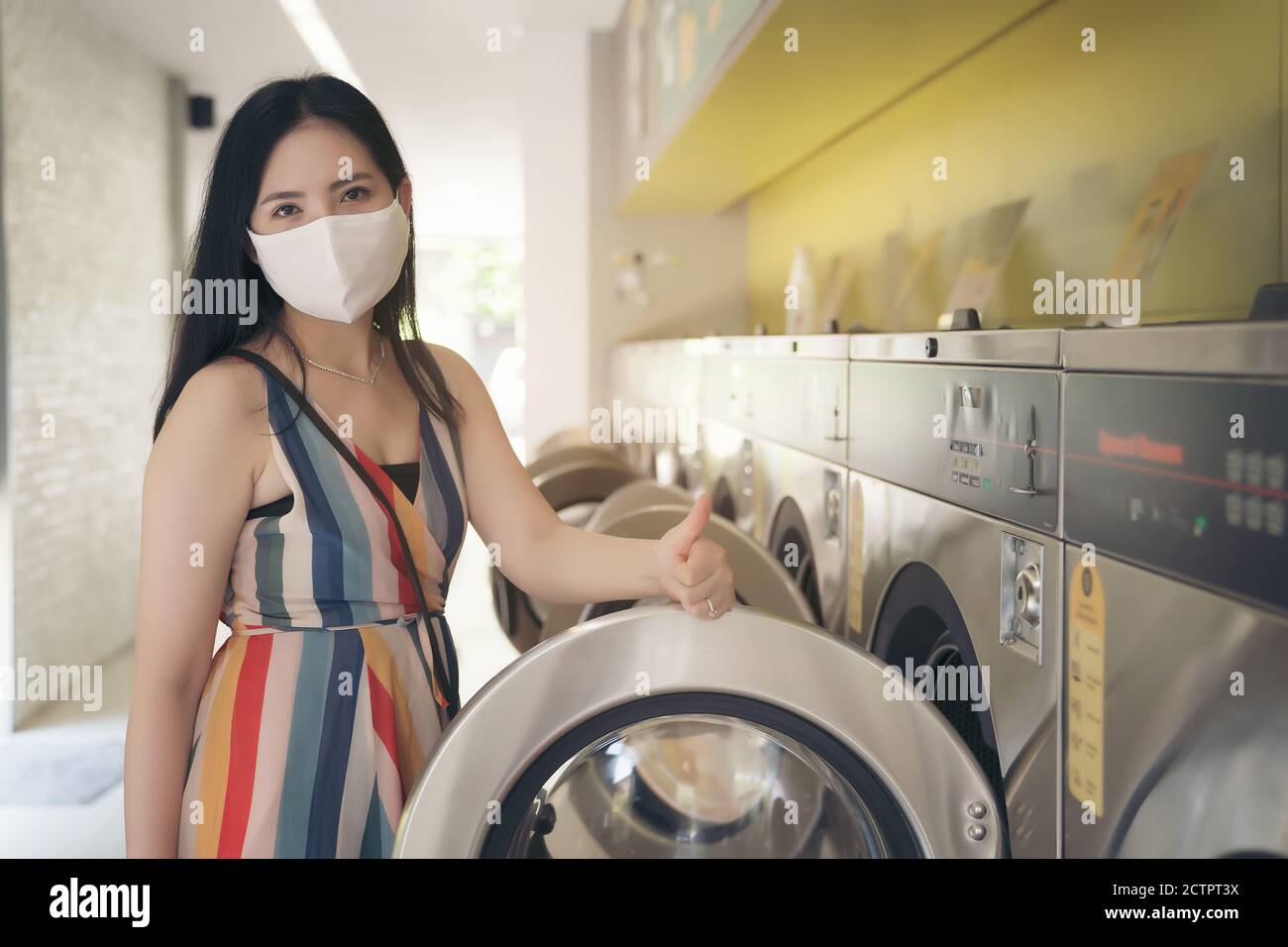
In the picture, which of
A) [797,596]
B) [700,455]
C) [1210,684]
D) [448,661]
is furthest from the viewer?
[700,455]

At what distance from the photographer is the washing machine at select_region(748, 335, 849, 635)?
177 centimetres

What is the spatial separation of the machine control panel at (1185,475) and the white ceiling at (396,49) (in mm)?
3186

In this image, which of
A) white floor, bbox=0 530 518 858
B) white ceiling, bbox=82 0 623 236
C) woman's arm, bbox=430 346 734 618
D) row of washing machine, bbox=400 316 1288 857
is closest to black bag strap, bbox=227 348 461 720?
woman's arm, bbox=430 346 734 618

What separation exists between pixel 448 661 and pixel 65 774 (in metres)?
3.06

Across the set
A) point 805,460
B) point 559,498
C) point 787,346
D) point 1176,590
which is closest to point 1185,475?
point 1176,590

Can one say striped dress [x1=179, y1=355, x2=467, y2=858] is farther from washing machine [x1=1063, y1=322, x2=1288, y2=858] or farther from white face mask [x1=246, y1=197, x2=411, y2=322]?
washing machine [x1=1063, y1=322, x2=1288, y2=858]

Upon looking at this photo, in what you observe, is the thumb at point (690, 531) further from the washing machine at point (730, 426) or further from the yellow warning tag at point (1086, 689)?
the washing machine at point (730, 426)

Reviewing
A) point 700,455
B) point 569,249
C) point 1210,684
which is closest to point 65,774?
point 700,455

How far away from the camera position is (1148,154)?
1.81 meters

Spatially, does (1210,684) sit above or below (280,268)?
below

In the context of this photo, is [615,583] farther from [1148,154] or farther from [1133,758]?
[1148,154]

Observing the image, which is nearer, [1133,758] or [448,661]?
[1133,758]

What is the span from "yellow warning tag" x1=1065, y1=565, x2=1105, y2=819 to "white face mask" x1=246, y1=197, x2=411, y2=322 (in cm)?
74
